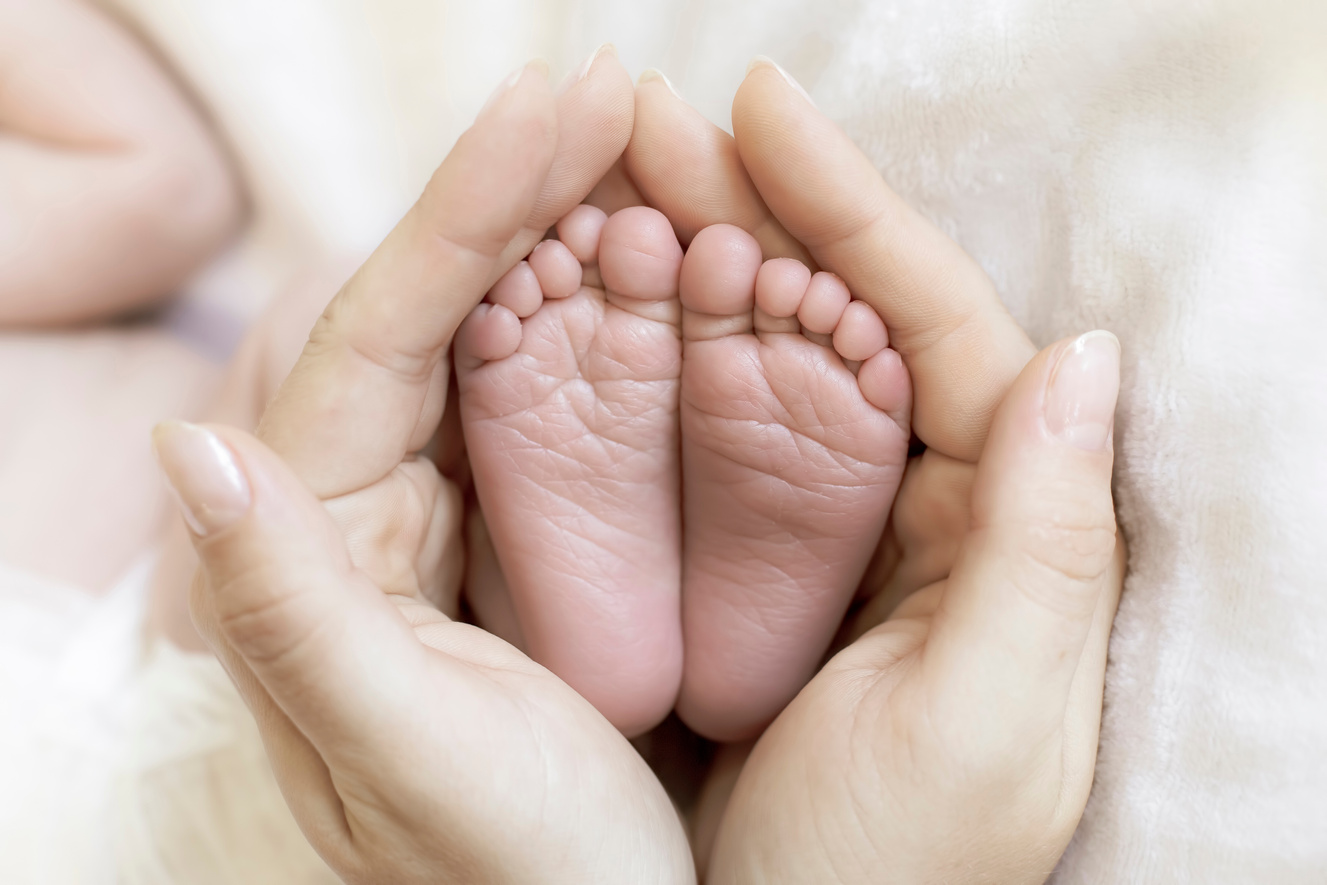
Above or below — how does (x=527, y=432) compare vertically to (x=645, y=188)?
below

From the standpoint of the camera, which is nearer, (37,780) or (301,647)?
(301,647)

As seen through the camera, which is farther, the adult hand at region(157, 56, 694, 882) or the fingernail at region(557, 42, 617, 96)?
the fingernail at region(557, 42, 617, 96)

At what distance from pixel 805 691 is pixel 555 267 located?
0.32 meters

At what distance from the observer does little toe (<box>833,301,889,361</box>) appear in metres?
0.55

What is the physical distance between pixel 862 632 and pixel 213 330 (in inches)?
31.4

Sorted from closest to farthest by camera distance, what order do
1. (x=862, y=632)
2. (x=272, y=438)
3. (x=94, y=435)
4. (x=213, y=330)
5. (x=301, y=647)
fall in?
(x=301, y=647), (x=272, y=438), (x=862, y=632), (x=94, y=435), (x=213, y=330)

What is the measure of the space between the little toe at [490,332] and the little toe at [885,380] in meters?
0.22

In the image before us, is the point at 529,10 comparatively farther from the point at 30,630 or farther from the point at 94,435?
the point at 30,630

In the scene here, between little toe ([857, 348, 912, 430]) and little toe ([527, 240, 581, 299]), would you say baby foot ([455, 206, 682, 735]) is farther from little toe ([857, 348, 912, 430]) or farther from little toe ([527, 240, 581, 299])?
little toe ([857, 348, 912, 430])

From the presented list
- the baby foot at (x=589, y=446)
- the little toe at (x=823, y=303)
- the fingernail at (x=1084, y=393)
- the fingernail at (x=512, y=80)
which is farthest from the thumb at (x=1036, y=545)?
the fingernail at (x=512, y=80)

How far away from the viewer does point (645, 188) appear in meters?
0.57

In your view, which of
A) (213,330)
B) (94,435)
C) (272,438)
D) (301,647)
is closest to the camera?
(301,647)

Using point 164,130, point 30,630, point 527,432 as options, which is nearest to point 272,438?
point 527,432

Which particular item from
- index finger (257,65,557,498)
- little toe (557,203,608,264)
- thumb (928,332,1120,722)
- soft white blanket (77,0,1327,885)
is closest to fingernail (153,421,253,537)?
index finger (257,65,557,498)
